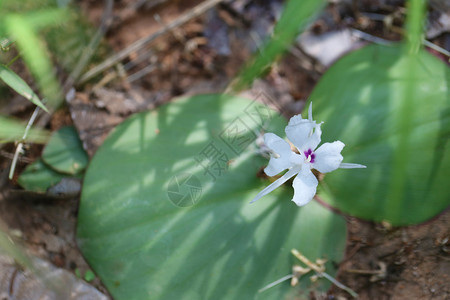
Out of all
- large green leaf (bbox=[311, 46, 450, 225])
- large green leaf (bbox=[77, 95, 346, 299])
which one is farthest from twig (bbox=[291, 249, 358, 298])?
large green leaf (bbox=[311, 46, 450, 225])

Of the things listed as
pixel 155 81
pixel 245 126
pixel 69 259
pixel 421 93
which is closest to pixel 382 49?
pixel 421 93

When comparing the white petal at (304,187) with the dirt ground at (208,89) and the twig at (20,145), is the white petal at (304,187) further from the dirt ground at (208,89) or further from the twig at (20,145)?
the twig at (20,145)

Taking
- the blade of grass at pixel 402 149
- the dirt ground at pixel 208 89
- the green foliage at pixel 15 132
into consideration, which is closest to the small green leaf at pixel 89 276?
the dirt ground at pixel 208 89

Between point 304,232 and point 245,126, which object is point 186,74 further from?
point 304,232

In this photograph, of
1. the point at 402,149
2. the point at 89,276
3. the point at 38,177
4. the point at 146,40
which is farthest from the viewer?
the point at 146,40

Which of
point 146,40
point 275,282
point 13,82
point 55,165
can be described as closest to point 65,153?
point 55,165

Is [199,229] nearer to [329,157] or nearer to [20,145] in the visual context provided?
[329,157]
